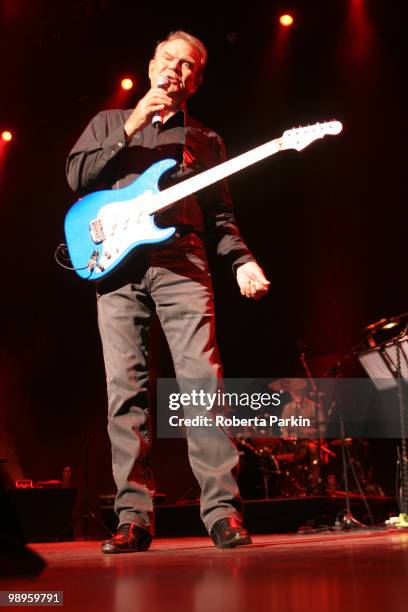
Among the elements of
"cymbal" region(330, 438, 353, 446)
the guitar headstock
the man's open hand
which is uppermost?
the guitar headstock

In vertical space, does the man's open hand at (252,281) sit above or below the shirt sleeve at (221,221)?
below

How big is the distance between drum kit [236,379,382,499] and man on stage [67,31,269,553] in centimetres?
371

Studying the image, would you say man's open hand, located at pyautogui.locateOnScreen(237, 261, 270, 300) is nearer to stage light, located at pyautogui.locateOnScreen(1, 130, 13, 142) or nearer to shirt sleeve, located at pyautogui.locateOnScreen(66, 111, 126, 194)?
shirt sleeve, located at pyautogui.locateOnScreen(66, 111, 126, 194)

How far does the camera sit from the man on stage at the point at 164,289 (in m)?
1.91

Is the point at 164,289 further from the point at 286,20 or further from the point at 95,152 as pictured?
the point at 286,20

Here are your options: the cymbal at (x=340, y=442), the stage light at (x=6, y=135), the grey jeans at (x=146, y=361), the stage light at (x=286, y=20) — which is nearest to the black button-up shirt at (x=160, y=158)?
the grey jeans at (x=146, y=361)

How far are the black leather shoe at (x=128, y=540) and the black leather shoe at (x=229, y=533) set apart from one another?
195 millimetres

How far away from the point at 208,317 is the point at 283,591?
1240 mm

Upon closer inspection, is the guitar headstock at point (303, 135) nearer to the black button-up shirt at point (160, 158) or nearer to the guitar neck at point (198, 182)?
the guitar neck at point (198, 182)

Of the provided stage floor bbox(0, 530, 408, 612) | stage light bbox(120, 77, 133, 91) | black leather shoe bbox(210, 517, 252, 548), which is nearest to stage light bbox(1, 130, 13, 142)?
stage light bbox(120, 77, 133, 91)

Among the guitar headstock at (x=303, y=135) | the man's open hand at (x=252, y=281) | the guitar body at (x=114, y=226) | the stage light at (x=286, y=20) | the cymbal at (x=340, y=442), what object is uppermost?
the stage light at (x=286, y=20)

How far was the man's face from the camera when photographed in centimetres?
227

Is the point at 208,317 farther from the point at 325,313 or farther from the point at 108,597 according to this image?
the point at 325,313

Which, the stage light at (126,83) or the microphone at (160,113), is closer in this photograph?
the microphone at (160,113)
